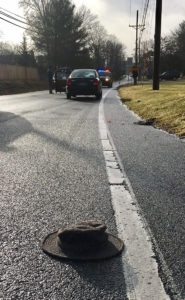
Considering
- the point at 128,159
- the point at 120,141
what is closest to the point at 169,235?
the point at 128,159

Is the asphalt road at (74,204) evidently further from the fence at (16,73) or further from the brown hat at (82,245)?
the fence at (16,73)

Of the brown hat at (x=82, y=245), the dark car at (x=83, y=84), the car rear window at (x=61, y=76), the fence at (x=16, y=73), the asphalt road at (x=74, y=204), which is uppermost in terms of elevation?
the fence at (x=16, y=73)

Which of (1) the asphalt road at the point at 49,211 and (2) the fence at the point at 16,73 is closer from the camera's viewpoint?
(1) the asphalt road at the point at 49,211

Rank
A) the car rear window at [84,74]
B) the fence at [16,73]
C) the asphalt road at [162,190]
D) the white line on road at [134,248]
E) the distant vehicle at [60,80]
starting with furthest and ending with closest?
1. the fence at [16,73]
2. the distant vehicle at [60,80]
3. the car rear window at [84,74]
4. the asphalt road at [162,190]
5. the white line on road at [134,248]

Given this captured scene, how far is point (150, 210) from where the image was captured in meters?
3.03

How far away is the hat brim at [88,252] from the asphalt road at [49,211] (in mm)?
43

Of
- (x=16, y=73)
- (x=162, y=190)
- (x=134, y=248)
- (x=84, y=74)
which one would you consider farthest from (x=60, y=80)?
(x=134, y=248)

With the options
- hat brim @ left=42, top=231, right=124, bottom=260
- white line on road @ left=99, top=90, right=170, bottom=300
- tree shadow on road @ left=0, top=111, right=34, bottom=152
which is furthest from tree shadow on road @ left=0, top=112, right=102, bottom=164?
hat brim @ left=42, top=231, right=124, bottom=260

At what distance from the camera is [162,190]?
11.8ft

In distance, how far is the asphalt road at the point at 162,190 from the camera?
208 centimetres

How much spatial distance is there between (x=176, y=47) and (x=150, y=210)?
94042 millimetres

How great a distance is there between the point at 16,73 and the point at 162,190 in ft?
163

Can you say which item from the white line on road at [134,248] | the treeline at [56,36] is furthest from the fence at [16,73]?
the white line on road at [134,248]

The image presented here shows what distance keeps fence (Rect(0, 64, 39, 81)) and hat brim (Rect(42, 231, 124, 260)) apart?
44.8 m
